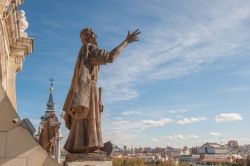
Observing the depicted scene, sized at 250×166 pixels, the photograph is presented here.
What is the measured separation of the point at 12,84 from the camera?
45.2 ft

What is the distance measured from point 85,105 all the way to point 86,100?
0.10 meters

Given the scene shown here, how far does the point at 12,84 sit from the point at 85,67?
330 inches

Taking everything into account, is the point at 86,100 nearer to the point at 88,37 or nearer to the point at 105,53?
the point at 105,53

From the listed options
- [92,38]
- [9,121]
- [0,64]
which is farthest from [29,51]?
[9,121]

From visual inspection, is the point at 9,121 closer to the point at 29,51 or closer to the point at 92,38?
the point at 92,38

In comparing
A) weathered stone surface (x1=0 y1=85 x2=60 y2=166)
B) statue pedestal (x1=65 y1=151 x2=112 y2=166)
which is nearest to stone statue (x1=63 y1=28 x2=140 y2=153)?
statue pedestal (x1=65 y1=151 x2=112 y2=166)

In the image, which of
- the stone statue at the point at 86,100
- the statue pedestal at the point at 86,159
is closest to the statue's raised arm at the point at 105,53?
the stone statue at the point at 86,100

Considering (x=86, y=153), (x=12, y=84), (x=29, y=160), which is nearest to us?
(x=29, y=160)

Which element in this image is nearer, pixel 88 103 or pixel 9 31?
pixel 88 103

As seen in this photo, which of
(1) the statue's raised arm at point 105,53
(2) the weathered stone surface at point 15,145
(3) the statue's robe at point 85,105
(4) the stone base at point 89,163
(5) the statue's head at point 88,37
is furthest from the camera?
(5) the statue's head at point 88,37

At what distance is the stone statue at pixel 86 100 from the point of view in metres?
5.84

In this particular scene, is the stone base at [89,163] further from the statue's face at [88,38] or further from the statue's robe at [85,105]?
the statue's face at [88,38]

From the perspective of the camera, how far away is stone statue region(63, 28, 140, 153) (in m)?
5.84

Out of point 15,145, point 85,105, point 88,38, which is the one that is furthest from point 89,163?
point 88,38
